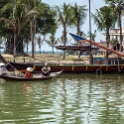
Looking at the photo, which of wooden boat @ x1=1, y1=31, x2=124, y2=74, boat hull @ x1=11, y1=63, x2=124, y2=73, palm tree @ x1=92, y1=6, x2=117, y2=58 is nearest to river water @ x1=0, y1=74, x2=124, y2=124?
boat hull @ x1=11, y1=63, x2=124, y2=73

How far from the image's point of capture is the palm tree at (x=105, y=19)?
191 ft

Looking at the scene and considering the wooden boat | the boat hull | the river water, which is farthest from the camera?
the wooden boat

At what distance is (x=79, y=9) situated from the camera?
61.8 meters

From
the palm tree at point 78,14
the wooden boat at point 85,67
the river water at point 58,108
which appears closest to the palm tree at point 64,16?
the palm tree at point 78,14

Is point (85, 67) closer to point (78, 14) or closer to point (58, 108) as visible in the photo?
point (78, 14)

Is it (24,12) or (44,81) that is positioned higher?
(24,12)

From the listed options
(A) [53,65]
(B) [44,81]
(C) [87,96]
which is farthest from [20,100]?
(A) [53,65]

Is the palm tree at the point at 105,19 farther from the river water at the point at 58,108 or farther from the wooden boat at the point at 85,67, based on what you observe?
the river water at the point at 58,108

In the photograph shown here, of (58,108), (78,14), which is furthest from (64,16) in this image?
(58,108)

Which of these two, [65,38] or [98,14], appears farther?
[65,38]

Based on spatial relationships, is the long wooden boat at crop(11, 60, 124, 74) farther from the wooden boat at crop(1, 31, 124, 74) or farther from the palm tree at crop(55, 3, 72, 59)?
the palm tree at crop(55, 3, 72, 59)

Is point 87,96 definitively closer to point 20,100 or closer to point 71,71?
point 20,100

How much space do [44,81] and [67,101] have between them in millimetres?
12999

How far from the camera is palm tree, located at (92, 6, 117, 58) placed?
2294 inches
